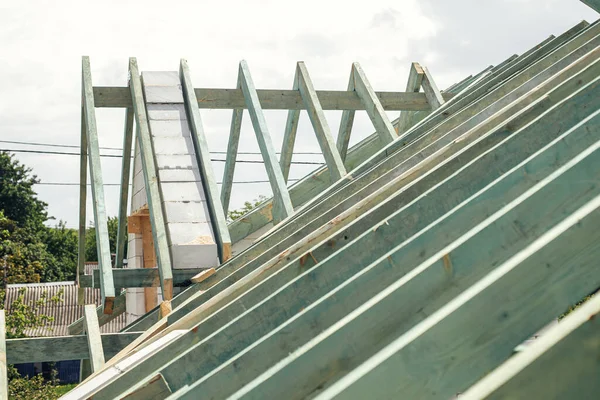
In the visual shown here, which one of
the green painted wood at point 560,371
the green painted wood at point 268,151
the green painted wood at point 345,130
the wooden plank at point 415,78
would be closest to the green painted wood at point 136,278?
the green painted wood at point 268,151

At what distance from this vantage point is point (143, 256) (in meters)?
9.77

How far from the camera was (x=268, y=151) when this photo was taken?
656 centimetres

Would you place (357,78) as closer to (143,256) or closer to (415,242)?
(143,256)

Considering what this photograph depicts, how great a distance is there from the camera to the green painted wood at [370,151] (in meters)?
4.97

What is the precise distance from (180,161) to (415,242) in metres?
4.58

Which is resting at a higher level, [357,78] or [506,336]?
[357,78]

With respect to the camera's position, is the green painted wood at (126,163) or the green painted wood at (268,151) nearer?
the green painted wood at (268,151)

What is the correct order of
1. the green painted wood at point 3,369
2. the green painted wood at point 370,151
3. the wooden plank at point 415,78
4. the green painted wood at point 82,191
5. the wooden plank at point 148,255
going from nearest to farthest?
the green painted wood at point 3,369
the green painted wood at point 370,151
the green painted wood at point 82,191
the wooden plank at point 415,78
the wooden plank at point 148,255

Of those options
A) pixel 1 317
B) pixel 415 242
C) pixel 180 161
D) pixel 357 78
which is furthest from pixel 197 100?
pixel 415 242

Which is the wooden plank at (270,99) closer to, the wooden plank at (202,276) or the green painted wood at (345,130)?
the green painted wood at (345,130)

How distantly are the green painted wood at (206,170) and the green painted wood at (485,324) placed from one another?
4475mm

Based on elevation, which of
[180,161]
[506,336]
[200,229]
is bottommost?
[506,336]

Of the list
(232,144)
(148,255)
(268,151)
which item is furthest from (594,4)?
(148,255)

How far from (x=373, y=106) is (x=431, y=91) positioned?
37.7 inches
